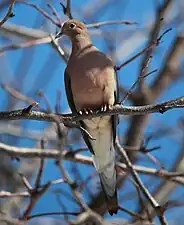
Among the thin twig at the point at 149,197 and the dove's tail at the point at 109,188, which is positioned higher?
the dove's tail at the point at 109,188

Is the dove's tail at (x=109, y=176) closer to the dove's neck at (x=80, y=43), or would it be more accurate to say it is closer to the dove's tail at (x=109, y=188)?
the dove's tail at (x=109, y=188)

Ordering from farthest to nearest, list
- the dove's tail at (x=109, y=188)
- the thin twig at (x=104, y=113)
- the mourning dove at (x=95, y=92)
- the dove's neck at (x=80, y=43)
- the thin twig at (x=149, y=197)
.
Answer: the dove's neck at (x=80, y=43)
the dove's tail at (x=109, y=188)
the mourning dove at (x=95, y=92)
the thin twig at (x=149, y=197)
the thin twig at (x=104, y=113)

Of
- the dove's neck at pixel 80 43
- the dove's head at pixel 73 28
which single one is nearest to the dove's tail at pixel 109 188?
the dove's neck at pixel 80 43

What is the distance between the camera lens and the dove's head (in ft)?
11.2

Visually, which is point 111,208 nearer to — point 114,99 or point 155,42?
point 114,99

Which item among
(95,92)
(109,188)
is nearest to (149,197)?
(109,188)

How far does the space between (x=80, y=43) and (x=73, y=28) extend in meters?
0.11

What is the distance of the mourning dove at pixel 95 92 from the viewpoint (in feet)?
10.1

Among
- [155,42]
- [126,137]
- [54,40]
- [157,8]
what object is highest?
[157,8]

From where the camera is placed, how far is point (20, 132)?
15.7 feet

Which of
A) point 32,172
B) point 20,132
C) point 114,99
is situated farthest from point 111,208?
point 32,172

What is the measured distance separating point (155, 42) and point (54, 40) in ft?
2.34

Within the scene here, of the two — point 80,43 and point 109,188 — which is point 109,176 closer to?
point 109,188

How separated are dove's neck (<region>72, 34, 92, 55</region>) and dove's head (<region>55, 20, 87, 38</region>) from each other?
26 mm
